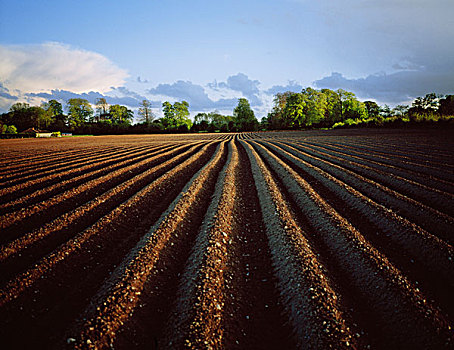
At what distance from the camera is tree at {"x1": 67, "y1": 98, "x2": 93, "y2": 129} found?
64375 millimetres

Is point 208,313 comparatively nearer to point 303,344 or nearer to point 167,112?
point 303,344

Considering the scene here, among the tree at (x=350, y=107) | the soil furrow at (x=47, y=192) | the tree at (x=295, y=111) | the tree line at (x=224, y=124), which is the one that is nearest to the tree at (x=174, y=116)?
the tree line at (x=224, y=124)

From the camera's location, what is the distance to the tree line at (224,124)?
4625cm

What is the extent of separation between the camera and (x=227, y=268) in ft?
9.10

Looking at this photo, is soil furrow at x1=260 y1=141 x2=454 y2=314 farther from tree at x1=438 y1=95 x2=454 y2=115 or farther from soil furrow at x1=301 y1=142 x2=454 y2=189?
tree at x1=438 y1=95 x2=454 y2=115

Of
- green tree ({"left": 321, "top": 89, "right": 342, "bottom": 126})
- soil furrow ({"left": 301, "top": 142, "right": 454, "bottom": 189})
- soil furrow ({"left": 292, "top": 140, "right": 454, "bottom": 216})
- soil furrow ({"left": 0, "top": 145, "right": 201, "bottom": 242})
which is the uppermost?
green tree ({"left": 321, "top": 89, "right": 342, "bottom": 126})

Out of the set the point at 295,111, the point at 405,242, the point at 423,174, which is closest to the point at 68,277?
the point at 405,242

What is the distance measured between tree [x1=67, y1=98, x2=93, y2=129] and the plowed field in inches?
2907

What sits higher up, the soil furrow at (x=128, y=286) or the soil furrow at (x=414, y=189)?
the soil furrow at (x=414, y=189)

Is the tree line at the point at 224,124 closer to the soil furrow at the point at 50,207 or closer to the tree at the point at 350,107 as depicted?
the tree at the point at 350,107

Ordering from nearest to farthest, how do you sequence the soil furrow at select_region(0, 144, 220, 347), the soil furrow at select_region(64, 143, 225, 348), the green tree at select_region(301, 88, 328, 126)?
the soil furrow at select_region(64, 143, 225, 348) < the soil furrow at select_region(0, 144, 220, 347) < the green tree at select_region(301, 88, 328, 126)

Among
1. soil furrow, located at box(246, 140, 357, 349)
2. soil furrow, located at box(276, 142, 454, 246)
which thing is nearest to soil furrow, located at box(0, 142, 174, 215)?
soil furrow, located at box(246, 140, 357, 349)

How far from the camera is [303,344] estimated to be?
71.8 inches

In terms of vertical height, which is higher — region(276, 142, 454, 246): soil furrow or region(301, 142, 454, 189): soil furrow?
region(301, 142, 454, 189): soil furrow
